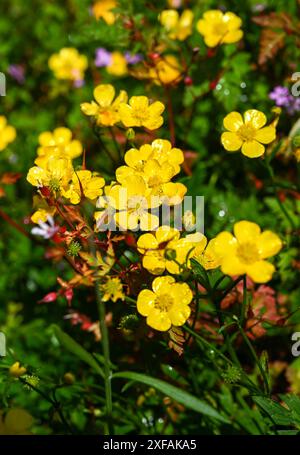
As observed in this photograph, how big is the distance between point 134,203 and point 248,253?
13.7 inches

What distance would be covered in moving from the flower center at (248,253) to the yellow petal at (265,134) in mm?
431

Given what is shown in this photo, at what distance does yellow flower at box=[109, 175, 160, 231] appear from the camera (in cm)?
150

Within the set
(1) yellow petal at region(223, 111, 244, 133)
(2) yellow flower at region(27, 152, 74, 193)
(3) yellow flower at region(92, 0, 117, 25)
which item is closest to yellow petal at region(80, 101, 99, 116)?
(2) yellow flower at region(27, 152, 74, 193)

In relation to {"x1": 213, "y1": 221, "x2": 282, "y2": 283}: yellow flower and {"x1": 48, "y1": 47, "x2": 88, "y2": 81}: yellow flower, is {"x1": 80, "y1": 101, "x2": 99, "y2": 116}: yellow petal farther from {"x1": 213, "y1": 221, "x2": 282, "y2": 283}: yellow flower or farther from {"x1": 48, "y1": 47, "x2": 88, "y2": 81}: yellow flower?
{"x1": 48, "y1": 47, "x2": 88, "y2": 81}: yellow flower

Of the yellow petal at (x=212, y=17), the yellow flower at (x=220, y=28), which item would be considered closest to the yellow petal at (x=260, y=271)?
the yellow flower at (x=220, y=28)

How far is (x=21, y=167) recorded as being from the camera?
288cm

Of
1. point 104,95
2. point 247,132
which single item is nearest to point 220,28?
point 104,95

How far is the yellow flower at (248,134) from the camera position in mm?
1659

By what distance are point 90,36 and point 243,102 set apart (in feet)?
2.57

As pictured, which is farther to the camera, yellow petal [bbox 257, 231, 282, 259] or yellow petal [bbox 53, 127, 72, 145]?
yellow petal [bbox 53, 127, 72, 145]

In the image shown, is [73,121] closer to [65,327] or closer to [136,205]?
[65,327]

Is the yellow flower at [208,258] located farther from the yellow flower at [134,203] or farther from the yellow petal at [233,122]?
the yellow petal at [233,122]

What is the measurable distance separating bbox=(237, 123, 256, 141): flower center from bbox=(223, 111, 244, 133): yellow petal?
0.08 ft

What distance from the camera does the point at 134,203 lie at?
4.90 feet
